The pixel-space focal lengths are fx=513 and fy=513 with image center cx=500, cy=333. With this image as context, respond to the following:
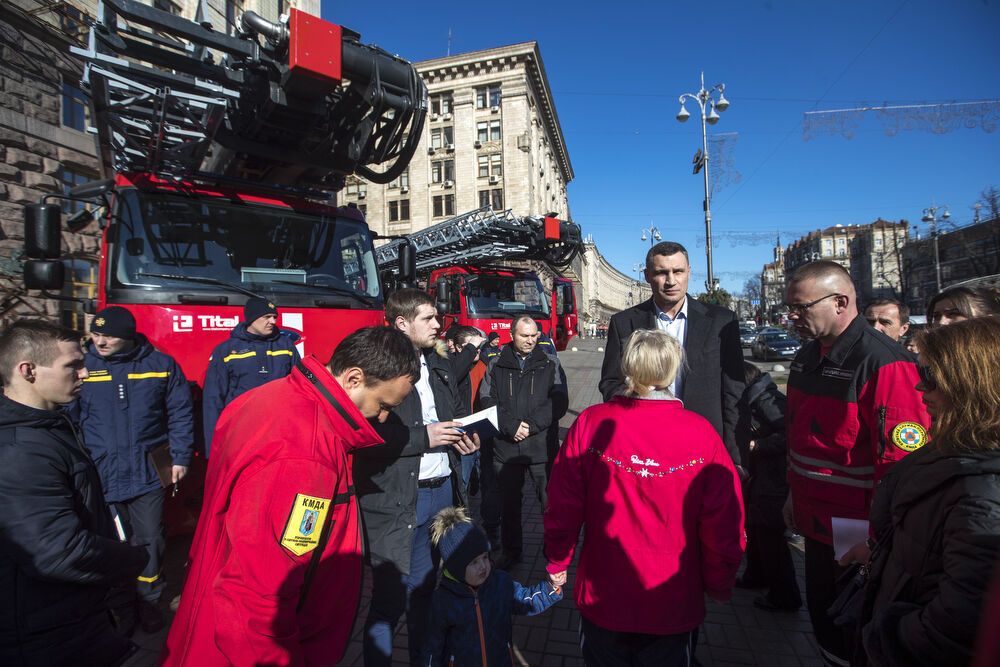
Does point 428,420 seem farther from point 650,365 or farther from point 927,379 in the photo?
point 927,379

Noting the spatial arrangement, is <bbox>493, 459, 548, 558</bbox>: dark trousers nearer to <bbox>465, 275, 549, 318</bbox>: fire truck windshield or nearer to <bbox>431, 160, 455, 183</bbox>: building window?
<bbox>465, 275, 549, 318</bbox>: fire truck windshield

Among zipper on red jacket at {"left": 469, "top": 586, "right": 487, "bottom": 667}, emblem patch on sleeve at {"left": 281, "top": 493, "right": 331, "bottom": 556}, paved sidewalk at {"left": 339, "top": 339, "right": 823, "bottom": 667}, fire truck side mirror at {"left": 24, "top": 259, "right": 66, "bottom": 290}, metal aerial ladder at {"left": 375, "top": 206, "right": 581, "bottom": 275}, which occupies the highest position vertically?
metal aerial ladder at {"left": 375, "top": 206, "right": 581, "bottom": 275}

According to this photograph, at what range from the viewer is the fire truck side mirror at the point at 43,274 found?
158 inches

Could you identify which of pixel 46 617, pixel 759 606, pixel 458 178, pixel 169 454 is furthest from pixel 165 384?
pixel 458 178

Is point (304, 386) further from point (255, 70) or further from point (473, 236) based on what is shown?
point (473, 236)

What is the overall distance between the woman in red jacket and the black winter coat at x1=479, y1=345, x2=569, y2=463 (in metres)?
2.05

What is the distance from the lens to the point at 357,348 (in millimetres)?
1913

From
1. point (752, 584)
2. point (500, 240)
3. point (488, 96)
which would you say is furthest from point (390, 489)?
point (488, 96)

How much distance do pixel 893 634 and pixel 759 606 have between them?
2.63m

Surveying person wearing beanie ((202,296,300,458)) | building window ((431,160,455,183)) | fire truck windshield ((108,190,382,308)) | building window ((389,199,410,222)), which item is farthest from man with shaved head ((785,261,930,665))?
building window ((389,199,410,222))

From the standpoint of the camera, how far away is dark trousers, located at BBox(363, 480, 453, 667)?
8.38 ft

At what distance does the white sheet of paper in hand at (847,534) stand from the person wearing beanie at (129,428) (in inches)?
158

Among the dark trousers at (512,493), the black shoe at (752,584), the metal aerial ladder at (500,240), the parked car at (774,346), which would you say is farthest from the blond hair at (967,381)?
the parked car at (774,346)

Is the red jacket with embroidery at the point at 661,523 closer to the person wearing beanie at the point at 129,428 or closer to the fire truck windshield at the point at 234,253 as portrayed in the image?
the person wearing beanie at the point at 129,428
